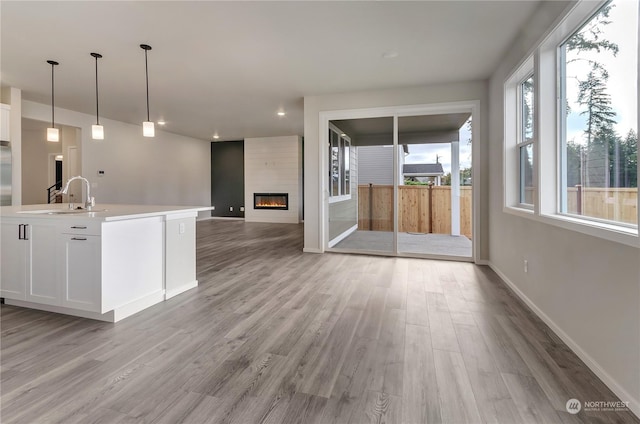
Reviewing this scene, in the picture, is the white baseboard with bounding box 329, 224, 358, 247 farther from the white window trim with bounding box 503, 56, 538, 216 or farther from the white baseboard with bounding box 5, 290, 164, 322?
the white baseboard with bounding box 5, 290, 164, 322

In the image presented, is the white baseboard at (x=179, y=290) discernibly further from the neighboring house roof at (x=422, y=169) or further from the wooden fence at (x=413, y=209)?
the neighboring house roof at (x=422, y=169)

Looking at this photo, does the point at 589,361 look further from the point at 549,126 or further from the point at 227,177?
the point at 227,177

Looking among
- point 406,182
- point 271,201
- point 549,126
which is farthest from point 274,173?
point 549,126

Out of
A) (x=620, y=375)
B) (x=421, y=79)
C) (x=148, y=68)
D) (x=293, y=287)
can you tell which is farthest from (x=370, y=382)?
(x=148, y=68)

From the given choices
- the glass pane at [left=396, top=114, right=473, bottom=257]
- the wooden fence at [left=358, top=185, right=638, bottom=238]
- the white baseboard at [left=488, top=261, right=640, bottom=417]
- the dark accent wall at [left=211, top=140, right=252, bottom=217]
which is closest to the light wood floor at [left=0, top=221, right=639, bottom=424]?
the white baseboard at [left=488, top=261, right=640, bottom=417]

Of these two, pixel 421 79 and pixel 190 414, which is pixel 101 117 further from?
pixel 190 414

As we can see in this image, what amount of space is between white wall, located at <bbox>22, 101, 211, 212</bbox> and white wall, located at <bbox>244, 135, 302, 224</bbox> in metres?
1.64

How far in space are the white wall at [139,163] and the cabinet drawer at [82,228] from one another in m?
4.90

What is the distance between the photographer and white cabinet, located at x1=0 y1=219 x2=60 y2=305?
2.62 meters

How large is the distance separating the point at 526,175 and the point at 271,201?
776cm

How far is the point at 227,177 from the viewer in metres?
10.7

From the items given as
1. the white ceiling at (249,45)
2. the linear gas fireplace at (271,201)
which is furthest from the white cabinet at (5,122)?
the linear gas fireplace at (271,201)

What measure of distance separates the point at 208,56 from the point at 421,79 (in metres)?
2.88

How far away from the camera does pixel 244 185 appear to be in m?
10.5
